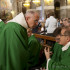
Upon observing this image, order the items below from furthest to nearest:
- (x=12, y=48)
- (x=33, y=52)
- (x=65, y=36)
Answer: (x=33, y=52) → (x=65, y=36) → (x=12, y=48)

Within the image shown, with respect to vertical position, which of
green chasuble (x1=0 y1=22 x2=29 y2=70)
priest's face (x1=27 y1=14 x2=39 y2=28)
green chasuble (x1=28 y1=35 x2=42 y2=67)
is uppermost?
priest's face (x1=27 y1=14 x2=39 y2=28)

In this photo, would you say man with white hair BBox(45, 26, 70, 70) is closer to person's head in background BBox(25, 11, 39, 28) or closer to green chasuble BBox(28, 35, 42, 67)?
person's head in background BBox(25, 11, 39, 28)

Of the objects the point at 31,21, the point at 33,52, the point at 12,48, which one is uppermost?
the point at 31,21

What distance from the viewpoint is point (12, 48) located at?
164 centimetres

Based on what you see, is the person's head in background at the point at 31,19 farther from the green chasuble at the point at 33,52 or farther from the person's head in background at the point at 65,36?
the green chasuble at the point at 33,52

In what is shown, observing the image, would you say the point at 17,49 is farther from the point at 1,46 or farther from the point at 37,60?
the point at 37,60

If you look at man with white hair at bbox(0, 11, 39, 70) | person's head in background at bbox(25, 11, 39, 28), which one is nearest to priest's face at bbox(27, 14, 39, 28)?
person's head in background at bbox(25, 11, 39, 28)

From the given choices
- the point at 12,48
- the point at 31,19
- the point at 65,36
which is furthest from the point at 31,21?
the point at 65,36

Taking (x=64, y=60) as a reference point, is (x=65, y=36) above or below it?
above

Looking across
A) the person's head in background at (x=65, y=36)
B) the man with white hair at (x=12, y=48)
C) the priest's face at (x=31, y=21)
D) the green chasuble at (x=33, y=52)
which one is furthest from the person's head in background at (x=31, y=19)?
the green chasuble at (x=33, y=52)

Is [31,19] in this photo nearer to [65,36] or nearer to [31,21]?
[31,21]

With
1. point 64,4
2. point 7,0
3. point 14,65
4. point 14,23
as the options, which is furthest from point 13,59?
point 64,4

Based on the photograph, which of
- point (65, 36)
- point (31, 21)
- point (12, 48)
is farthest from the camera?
point (65, 36)

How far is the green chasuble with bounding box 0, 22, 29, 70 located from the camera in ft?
5.37
